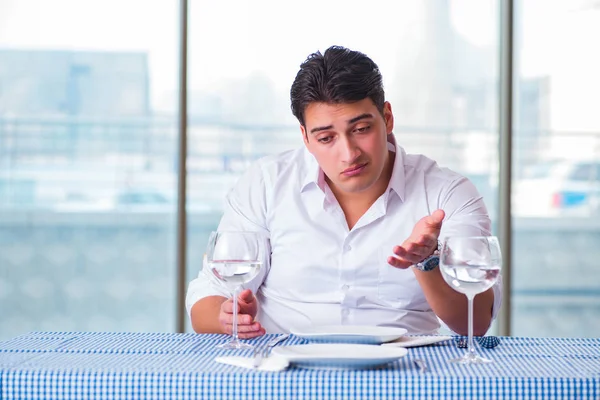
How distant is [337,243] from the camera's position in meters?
2.19

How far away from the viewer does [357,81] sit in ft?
6.78

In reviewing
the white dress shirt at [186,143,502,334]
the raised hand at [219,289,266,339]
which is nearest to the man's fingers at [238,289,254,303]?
the raised hand at [219,289,266,339]

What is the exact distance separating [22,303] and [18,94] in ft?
3.17

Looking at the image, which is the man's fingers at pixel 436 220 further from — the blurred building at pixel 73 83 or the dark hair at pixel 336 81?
the blurred building at pixel 73 83

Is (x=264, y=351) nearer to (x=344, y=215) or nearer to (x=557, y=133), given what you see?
(x=344, y=215)

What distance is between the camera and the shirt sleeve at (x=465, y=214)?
2.01m

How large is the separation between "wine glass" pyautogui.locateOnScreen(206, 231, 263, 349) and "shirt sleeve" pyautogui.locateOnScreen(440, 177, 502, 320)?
2.07 ft

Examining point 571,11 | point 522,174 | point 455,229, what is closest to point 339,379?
point 455,229

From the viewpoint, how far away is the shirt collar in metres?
2.19

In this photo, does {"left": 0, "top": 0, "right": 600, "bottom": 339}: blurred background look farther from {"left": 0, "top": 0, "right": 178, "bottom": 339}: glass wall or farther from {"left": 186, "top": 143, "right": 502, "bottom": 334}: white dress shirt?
{"left": 186, "top": 143, "right": 502, "bottom": 334}: white dress shirt

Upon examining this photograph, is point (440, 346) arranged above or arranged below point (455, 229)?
below

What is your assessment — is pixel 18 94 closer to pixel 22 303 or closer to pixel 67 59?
pixel 67 59

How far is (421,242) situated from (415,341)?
0.62ft

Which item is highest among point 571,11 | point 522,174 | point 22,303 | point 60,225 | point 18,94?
point 571,11
